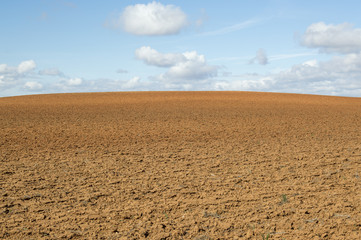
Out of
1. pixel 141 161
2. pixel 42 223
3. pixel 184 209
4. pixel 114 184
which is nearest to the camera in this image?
pixel 42 223

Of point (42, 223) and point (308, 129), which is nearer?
point (42, 223)

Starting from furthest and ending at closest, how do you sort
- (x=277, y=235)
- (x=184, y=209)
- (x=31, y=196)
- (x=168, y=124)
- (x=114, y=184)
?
(x=168, y=124) → (x=114, y=184) → (x=31, y=196) → (x=184, y=209) → (x=277, y=235)

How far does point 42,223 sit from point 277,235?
12.9 ft

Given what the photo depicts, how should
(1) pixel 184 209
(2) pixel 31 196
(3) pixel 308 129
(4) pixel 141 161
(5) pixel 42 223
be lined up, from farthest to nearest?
1. (3) pixel 308 129
2. (4) pixel 141 161
3. (2) pixel 31 196
4. (1) pixel 184 209
5. (5) pixel 42 223

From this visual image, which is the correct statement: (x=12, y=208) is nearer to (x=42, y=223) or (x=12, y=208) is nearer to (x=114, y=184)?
(x=42, y=223)

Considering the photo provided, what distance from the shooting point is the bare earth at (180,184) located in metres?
5.98

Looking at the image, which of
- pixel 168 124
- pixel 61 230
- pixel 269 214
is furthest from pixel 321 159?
pixel 168 124

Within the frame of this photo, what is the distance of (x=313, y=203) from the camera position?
6969 mm

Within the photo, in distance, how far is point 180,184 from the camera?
8312 mm

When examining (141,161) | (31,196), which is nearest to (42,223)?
(31,196)

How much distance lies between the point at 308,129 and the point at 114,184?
11.3 metres

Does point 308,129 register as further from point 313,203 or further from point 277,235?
point 277,235

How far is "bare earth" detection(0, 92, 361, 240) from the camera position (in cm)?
→ 598

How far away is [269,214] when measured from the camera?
645 cm
